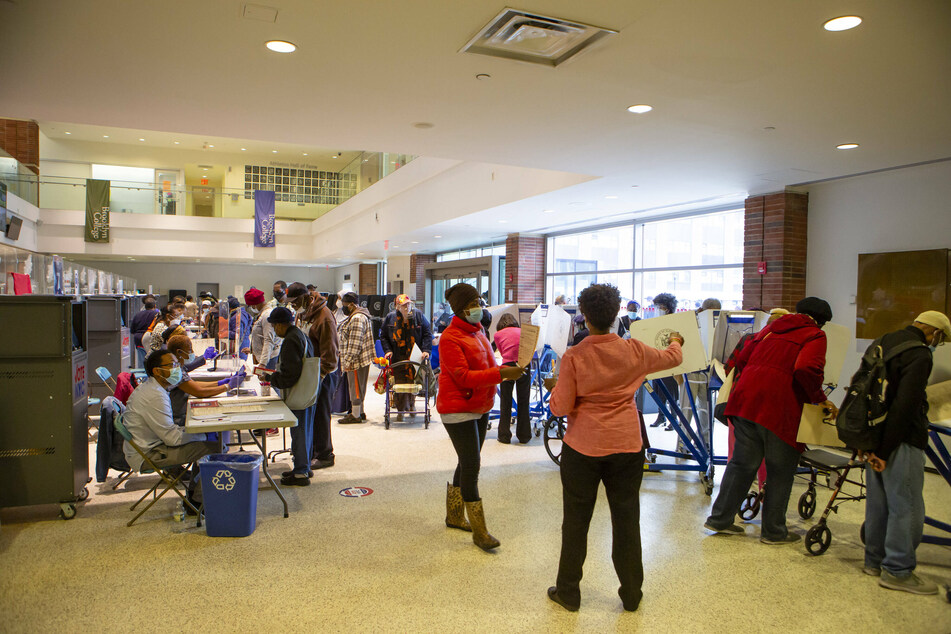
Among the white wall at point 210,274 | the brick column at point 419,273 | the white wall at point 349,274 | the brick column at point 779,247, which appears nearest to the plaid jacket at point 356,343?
the brick column at point 779,247

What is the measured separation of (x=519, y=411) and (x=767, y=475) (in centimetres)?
308

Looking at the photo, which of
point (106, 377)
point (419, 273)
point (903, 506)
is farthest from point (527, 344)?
point (419, 273)

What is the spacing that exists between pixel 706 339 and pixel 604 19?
3.04m

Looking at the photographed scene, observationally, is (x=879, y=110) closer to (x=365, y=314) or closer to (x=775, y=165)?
(x=775, y=165)

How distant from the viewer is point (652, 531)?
4.11 m

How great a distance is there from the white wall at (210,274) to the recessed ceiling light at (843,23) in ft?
78.8

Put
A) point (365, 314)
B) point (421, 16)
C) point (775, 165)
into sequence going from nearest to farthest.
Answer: point (421, 16) → point (775, 165) → point (365, 314)

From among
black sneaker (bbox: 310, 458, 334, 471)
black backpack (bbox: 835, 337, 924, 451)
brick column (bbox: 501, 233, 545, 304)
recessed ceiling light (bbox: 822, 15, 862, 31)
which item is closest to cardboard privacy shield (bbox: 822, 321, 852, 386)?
black backpack (bbox: 835, 337, 924, 451)

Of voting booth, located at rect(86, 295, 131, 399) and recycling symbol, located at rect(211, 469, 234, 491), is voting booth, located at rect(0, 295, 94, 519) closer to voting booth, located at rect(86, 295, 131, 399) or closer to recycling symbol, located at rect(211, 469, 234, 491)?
recycling symbol, located at rect(211, 469, 234, 491)

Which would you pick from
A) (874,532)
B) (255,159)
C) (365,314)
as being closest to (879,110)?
(874,532)

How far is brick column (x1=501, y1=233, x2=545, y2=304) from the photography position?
12.9 metres

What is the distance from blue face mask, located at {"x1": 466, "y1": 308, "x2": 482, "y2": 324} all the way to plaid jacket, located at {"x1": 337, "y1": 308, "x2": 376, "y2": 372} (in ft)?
12.4

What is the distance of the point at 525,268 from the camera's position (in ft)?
42.4

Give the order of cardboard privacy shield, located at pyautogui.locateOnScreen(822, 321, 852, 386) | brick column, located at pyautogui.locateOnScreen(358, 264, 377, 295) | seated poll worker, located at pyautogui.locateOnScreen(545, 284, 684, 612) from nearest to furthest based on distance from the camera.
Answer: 1. seated poll worker, located at pyautogui.locateOnScreen(545, 284, 684, 612)
2. cardboard privacy shield, located at pyautogui.locateOnScreen(822, 321, 852, 386)
3. brick column, located at pyautogui.locateOnScreen(358, 264, 377, 295)
